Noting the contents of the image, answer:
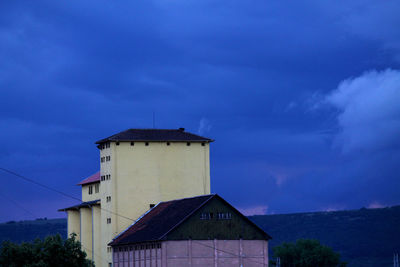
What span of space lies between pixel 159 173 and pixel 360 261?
109599mm

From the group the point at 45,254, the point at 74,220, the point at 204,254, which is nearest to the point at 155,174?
the point at 204,254

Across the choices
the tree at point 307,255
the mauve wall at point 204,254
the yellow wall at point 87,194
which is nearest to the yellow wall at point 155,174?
the yellow wall at point 87,194

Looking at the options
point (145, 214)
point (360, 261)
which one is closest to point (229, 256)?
point (145, 214)

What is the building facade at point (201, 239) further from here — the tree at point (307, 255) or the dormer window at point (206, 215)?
the tree at point (307, 255)

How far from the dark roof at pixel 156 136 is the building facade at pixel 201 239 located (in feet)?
42.7

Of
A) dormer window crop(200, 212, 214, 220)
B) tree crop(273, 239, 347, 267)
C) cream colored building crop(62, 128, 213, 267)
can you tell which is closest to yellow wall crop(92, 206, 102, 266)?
cream colored building crop(62, 128, 213, 267)

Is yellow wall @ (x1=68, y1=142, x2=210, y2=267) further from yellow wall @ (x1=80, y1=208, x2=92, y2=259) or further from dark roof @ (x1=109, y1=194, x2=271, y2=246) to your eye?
yellow wall @ (x1=80, y1=208, x2=92, y2=259)

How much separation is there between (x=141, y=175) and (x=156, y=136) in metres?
5.21

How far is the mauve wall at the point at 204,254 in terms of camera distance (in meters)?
79.8

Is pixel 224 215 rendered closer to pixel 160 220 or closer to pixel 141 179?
pixel 160 220

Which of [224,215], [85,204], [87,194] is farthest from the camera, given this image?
[87,194]

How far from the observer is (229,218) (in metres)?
83.4

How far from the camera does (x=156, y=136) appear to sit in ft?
320

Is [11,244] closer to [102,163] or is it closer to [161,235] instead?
[161,235]
